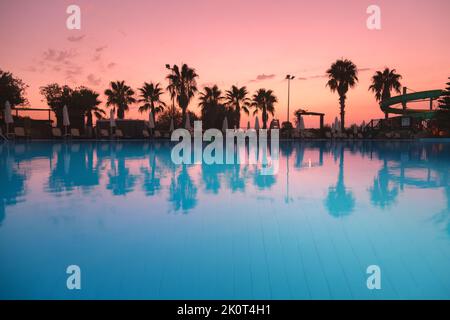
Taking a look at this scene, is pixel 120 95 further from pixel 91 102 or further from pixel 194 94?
pixel 194 94

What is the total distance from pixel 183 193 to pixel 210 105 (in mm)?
34984

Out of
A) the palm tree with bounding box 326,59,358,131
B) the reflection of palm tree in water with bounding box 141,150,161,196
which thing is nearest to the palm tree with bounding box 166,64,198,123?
the palm tree with bounding box 326,59,358,131

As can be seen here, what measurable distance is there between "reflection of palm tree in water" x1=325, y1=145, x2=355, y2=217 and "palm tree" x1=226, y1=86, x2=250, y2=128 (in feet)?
111

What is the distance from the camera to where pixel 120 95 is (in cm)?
3944

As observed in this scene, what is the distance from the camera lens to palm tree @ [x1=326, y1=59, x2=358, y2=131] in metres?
34.5

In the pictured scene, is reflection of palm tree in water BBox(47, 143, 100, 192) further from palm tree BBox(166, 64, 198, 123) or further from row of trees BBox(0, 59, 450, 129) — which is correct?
palm tree BBox(166, 64, 198, 123)

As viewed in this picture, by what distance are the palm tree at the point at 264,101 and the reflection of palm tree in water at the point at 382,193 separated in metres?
34.9

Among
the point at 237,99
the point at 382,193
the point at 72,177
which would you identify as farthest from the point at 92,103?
the point at 382,193

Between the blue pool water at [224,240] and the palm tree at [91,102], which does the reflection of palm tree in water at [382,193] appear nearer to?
the blue pool water at [224,240]

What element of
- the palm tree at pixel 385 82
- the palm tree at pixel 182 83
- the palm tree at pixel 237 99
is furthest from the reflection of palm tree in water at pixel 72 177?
the palm tree at pixel 385 82

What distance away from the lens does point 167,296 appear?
2.15 metres

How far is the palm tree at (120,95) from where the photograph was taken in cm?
3912
